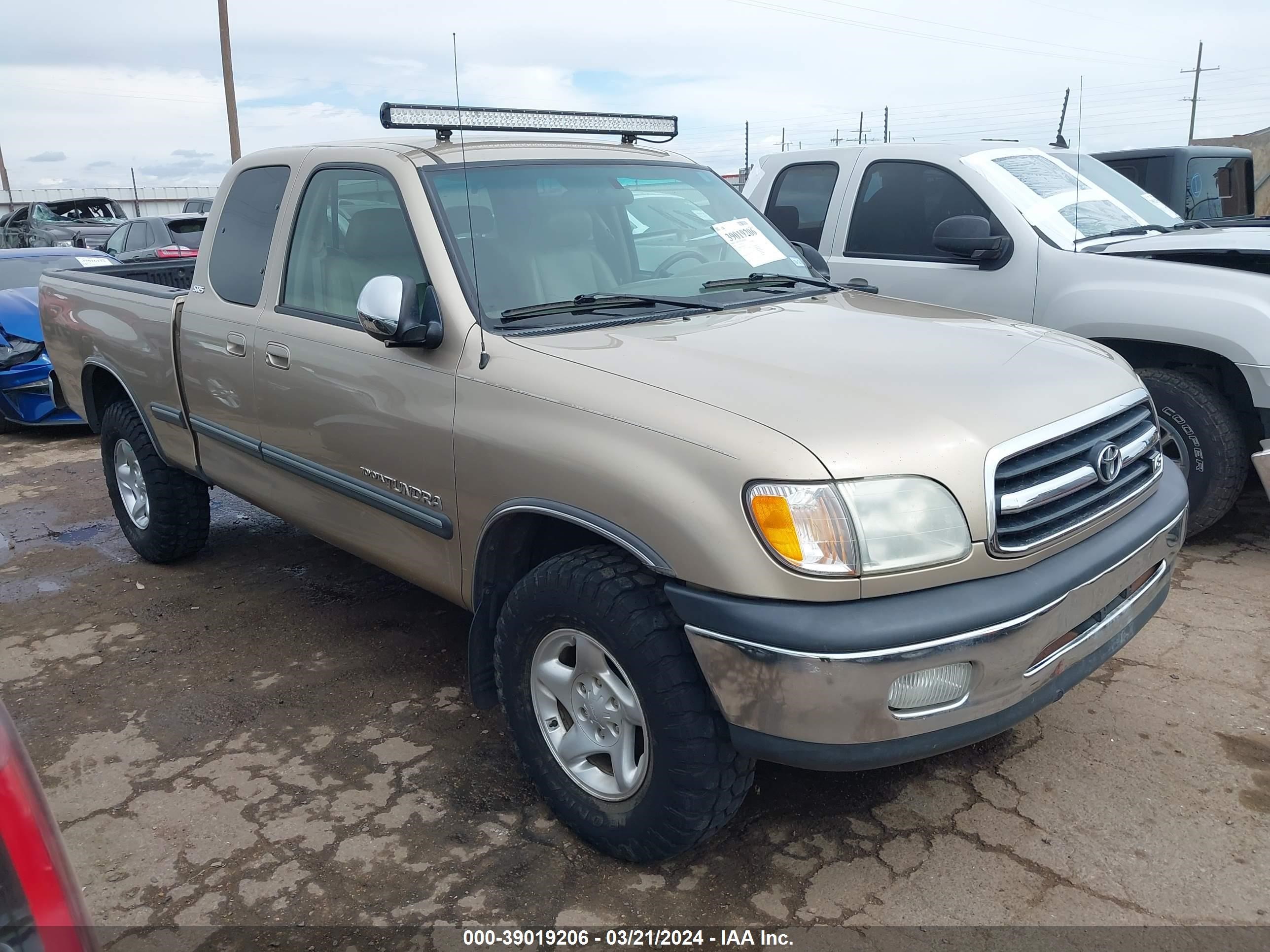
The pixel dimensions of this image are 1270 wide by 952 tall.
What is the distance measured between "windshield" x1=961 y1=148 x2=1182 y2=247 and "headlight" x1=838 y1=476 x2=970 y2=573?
3245mm

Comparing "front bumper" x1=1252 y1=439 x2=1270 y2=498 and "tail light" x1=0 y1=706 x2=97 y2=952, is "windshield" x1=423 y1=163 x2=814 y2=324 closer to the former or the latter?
"tail light" x1=0 y1=706 x2=97 y2=952

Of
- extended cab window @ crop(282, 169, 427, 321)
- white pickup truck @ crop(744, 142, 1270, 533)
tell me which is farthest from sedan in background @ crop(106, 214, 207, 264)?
extended cab window @ crop(282, 169, 427, 321)

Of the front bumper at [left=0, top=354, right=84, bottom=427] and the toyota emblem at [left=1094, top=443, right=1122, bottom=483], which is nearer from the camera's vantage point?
the toyota emblem at [left=1094, top=443, right=1122, bottom=483]

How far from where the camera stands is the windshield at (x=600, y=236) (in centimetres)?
308

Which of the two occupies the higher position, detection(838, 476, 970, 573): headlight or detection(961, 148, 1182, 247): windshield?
detection(961, 148, 1182, 247): windshield

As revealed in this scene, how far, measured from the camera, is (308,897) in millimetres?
2561

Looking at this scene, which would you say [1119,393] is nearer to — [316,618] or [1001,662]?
[1001,662]

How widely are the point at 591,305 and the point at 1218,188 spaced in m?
6.95

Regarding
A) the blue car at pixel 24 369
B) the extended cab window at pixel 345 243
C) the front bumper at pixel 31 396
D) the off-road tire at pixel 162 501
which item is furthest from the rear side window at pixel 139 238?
the extended cab window at pixel 345 243

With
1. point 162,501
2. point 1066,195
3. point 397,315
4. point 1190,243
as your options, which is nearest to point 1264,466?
point 1190,243

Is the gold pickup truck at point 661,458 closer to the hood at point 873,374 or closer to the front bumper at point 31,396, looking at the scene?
the hood at point 873,374

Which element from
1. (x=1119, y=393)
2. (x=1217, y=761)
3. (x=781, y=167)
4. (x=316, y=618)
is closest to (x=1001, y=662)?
(x=1119, y=393)

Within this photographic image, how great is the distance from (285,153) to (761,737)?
292 centimetres

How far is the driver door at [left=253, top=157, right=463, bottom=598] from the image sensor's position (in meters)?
2.99
